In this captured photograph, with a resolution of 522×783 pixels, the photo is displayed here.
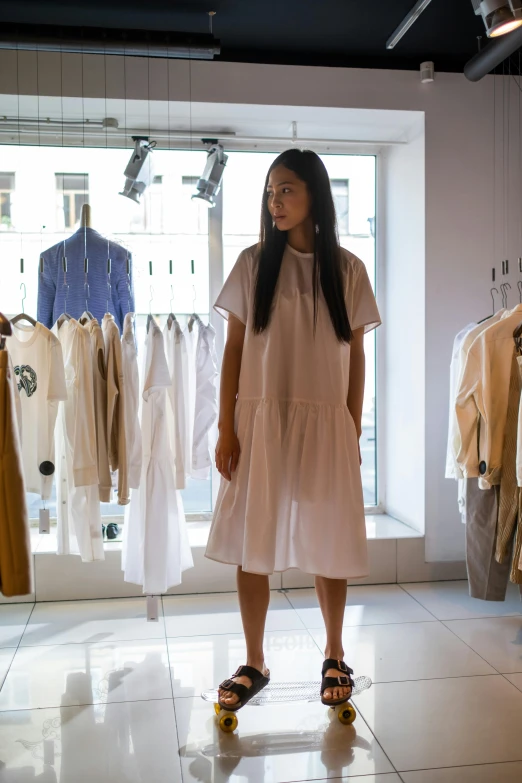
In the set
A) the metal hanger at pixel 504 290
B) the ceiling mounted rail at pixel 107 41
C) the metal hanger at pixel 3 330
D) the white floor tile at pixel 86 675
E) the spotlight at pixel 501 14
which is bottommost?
the white floor tile at pixel 86 675

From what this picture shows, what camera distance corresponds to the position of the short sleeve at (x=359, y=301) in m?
2.34

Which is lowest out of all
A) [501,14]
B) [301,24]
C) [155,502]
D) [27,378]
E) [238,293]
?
[155,502]

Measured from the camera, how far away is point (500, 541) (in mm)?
2939

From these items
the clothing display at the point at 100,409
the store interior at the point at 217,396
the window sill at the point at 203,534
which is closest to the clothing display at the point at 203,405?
the store interior at the point at 217,396

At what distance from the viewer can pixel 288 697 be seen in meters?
2.36

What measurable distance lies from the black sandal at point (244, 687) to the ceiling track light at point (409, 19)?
2504mm

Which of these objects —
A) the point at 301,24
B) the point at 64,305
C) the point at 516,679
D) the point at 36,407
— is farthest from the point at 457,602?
the point at 301,24

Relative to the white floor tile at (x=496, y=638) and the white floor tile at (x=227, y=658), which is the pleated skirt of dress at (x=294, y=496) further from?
the white floor tile at (x=496, y=638)

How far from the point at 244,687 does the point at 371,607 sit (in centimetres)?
123

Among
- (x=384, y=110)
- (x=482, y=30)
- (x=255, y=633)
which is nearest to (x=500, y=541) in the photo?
(x=255, y=633)

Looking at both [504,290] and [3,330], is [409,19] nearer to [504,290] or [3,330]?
[504,290]

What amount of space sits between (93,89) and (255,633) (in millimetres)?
2554

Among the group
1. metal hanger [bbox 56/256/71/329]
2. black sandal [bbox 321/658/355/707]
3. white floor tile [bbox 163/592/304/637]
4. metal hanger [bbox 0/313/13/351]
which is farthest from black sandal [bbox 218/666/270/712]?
metal hanger [bbox 56/256/71/329]

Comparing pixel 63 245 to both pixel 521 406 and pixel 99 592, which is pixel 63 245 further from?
pixel 521 406
